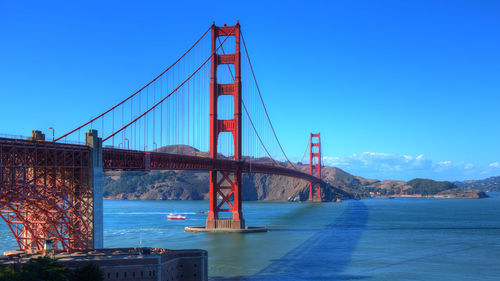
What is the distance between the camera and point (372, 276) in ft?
123

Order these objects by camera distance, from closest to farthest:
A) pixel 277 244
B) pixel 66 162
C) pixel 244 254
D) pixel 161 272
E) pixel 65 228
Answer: pixel 161 272 → pixel 66 162 → pixel 65 228 → pixel 244 254 → pixel 277 244

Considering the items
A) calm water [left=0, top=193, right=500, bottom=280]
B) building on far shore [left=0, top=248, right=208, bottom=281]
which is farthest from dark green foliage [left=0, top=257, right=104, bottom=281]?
calm water [left=0, top=193, right=500, bottom=280]

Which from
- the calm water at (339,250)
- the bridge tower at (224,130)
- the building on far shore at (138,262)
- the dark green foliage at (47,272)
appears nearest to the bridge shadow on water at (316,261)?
the calm water at (339,250)

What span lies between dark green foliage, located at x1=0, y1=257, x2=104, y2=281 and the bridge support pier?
720cm

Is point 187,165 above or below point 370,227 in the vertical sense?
above

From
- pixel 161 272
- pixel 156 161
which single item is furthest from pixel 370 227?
pixel 161 272

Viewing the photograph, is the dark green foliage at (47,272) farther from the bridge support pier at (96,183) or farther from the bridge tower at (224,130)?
the bridge tower at (224,130)

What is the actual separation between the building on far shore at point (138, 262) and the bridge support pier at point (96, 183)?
2658mm

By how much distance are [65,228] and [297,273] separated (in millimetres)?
15923

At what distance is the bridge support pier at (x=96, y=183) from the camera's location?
35.1 metres

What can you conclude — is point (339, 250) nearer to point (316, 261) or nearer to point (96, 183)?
point (316, 261)

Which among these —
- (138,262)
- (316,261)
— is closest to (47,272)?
(138,262)

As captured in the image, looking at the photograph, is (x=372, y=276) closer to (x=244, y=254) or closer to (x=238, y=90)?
(x=244, y=254)

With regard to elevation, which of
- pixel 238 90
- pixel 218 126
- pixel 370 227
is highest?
pixel 238 90
